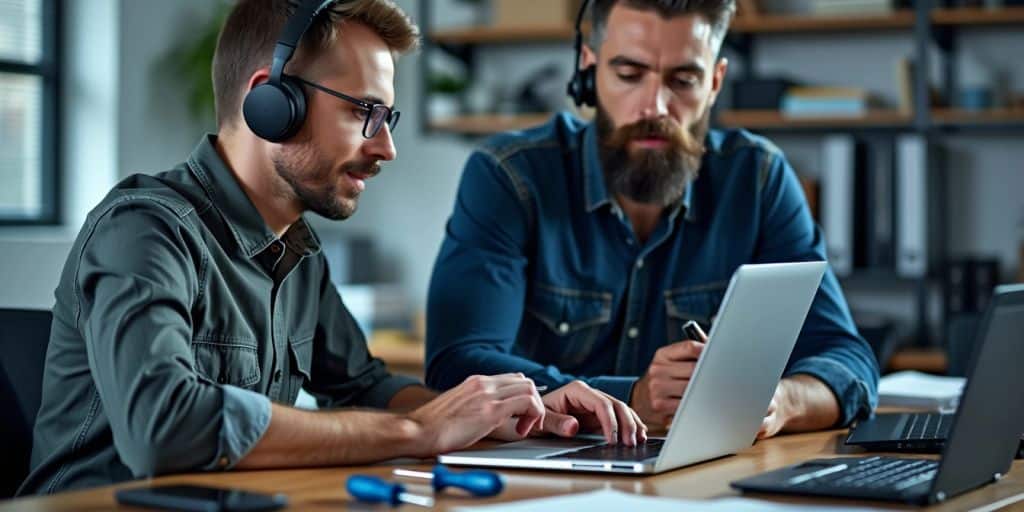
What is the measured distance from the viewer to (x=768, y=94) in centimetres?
403

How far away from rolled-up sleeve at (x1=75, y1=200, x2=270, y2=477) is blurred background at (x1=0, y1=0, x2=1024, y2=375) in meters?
2.42

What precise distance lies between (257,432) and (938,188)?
3177mm

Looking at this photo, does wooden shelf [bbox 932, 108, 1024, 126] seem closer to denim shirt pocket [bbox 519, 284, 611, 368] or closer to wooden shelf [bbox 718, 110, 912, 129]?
wooden shelf [bbox 718, 110, 912, 129]

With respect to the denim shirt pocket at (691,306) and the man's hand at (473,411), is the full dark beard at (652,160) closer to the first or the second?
the denim shirt pocket at (691,306)

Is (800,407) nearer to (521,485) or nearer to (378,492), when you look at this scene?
(521,485)

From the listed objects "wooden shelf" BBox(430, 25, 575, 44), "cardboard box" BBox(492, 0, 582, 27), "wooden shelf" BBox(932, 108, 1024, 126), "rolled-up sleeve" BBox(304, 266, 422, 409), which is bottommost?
"rolled-up sleeve" BBox(304, 266, 422, 409)

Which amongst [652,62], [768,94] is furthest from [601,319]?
[768,94]

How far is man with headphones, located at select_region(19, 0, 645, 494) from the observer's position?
50.6 inches

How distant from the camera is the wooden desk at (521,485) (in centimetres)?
112

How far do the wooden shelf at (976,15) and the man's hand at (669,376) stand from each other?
2515mm

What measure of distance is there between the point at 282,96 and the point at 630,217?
81 cm

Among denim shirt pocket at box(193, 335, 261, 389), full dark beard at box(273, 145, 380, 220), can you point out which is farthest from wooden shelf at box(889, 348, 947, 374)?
denim shirt pocket at box(193, 335, 261, 389)

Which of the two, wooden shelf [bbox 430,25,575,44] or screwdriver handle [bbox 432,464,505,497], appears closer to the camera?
screwdriver handle [bbox 432,464,505,497]

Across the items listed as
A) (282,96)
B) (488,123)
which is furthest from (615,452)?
(488,123)
